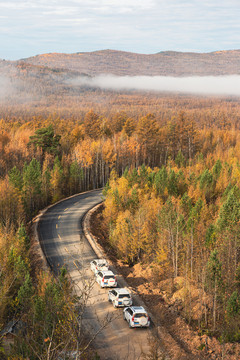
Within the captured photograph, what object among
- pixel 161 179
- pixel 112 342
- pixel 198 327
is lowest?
pixel 198 327

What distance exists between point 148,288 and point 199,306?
17.5 feet

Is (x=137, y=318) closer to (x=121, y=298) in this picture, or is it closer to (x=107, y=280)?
(x=121, y=298)

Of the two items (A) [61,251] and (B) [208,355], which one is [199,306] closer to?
(B) [208,355]

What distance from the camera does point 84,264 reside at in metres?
39.2

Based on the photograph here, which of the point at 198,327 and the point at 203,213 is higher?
the point at 203,213

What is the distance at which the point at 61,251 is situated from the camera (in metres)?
43.0

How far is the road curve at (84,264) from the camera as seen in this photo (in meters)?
24.9

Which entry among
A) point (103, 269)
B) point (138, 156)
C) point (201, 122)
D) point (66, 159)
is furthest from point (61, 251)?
point (201, 122)

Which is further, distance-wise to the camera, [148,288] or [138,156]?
[138,156]

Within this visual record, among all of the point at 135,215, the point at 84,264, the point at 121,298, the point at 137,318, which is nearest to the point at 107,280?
the point at 121,298

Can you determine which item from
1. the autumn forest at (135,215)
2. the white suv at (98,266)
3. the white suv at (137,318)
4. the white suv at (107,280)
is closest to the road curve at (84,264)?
the white suv at (137,318)

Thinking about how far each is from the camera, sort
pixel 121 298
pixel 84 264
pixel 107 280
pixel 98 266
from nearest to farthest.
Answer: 1. pixel 121 298
2. pixel 107 280
3. pixel 98 266
4. pixel 84 264

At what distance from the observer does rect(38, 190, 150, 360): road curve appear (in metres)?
24.9

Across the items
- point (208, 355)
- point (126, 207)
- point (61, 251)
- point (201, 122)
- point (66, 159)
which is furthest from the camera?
point (201, 122)
